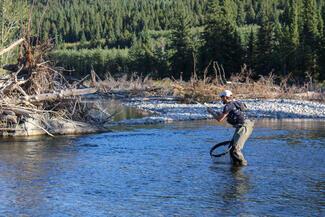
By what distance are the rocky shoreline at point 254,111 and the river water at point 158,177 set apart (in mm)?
7840

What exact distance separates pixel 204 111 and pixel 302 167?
60.5 ft

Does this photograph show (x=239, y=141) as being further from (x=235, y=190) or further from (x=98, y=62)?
(x=98, y=62)

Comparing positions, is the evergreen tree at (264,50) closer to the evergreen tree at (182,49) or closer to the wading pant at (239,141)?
the evergreen tree at (182,49)

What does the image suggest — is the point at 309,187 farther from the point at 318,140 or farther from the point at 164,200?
the point at 318,140

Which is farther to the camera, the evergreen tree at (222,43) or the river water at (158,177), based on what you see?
the evergreen tree at (222,43)

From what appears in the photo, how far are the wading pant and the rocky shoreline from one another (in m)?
13.1

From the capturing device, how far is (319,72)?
219 ft

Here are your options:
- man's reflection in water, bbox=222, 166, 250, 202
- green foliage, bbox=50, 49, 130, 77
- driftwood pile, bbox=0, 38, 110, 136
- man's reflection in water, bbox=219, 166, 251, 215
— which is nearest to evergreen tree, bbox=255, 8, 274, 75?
green foliage, bbox=50, 49, 130, 77

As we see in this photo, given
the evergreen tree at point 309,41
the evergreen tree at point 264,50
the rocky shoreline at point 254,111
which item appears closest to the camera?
the rocky shoreline at point 254,111

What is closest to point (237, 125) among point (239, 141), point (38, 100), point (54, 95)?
point (239, 141)

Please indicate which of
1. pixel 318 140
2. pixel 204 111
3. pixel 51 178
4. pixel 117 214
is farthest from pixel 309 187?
pixel 204 111

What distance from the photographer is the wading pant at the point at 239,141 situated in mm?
15445

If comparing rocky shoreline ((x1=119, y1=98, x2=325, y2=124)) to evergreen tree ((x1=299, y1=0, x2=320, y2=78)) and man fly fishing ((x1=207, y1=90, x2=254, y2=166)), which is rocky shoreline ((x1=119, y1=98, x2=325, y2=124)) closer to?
man fly fishing ((x1=207, y1=90, x2=254, y2=166))

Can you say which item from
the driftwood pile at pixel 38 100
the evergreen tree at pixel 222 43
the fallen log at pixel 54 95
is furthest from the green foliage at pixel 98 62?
the fallen log at pixel 54 95
